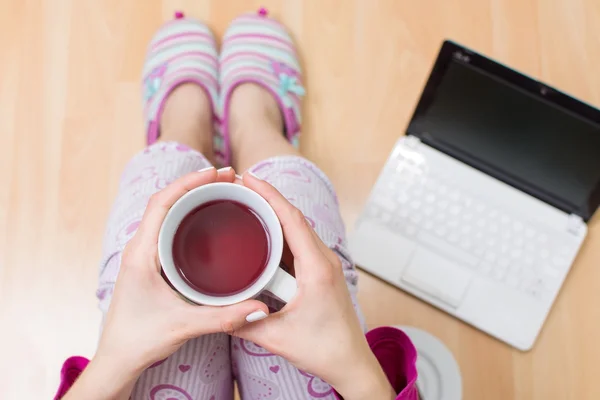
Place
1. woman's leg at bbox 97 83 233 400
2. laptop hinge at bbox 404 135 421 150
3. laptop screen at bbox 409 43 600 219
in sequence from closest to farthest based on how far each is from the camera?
woman's leg at bbox 97 83 233 400, laptop screen at bbox 409 43 600 219, laptop hinge at bbox 404 135 421 150

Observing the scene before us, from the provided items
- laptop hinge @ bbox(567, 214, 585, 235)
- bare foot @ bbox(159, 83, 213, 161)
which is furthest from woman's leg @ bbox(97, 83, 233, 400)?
laptop hinge @ bbox(567, 214, 585, 235)

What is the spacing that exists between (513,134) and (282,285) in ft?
1.58

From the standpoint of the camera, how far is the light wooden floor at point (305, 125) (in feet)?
2.60

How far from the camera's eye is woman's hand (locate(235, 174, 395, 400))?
45 cm

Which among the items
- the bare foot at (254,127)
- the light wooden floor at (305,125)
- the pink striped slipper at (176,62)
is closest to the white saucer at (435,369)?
the light wooden floor at (305,125)

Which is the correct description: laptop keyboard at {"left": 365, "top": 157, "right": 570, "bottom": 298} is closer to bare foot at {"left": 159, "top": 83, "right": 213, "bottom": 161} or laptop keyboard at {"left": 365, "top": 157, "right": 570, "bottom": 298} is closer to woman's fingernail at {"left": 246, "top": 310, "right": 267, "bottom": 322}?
bare foot at {"left": 159, "top": 83, "right": 213, "bottom": 161}

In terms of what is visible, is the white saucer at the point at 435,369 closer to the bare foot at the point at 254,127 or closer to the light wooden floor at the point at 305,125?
the light wooden floor at the point at 305,125

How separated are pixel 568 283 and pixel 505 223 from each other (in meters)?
0.14

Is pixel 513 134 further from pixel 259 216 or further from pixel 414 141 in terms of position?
pixel 259 216

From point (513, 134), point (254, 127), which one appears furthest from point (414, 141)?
point (254, 127)

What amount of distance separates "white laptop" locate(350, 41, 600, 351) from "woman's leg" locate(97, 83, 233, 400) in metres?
0.28

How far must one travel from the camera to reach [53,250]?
0.83 m

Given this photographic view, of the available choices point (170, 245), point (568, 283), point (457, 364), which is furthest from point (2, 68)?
point (568, 283)

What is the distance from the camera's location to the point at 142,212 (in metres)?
0.63
